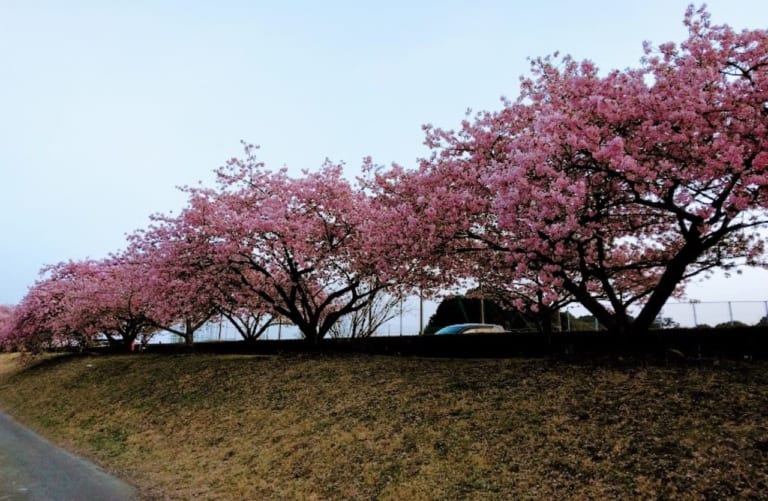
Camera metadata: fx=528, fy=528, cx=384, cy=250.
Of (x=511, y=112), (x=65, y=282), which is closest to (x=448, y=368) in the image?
(x=511, y=112)

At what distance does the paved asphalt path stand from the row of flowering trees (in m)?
6.83

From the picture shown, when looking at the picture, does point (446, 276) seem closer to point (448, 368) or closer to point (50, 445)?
point (448, 368)

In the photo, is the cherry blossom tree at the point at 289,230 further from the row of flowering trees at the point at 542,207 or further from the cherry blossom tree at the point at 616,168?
the cherry blossom tree at the point at 616,168

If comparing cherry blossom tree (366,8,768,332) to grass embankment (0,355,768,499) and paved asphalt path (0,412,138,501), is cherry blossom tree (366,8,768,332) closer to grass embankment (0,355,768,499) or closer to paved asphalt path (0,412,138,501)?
grass embankment (0,355,768,499)

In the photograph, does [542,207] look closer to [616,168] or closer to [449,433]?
[616,168]

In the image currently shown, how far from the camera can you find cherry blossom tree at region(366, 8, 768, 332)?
9.21 m

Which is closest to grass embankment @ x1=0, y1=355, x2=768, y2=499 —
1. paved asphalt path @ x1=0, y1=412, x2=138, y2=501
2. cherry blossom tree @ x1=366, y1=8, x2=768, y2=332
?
paved asphalt path @ x1=0, y1=412, x2=138, y2=501

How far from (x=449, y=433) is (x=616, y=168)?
5.44 m

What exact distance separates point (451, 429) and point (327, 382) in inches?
222

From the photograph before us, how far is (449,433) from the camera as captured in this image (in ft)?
29.8

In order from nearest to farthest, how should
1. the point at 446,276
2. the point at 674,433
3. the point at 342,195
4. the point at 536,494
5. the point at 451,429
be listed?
the point at 536,494
the point at 674,433
the point at 451,429
the point at 446,276
the point at 342,195

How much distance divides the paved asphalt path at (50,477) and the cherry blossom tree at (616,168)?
8.15 metres

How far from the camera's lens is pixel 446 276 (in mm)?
15930

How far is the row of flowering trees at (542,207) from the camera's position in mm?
9383
